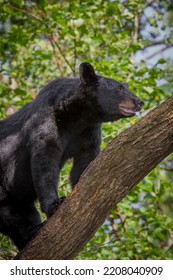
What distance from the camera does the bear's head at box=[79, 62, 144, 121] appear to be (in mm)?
5164

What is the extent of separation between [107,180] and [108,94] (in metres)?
1.27

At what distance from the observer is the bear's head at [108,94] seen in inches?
203

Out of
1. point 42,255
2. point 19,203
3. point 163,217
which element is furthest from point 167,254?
point 42,255

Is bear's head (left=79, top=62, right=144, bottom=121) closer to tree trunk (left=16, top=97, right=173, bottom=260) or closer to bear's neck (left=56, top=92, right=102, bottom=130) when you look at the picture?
bear's neck (left=56, top=92, right=102, bottom=130)

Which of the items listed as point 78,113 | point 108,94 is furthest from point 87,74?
point 78,113

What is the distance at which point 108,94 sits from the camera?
5195mm

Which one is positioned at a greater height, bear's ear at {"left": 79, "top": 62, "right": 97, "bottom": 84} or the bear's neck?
bear's ear at {"left": 79, "top": 62, "right": 97, "bottom": 84}

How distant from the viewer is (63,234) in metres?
4.21

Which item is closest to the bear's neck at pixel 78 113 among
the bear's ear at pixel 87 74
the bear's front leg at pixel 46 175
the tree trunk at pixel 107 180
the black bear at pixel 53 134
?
the black bear at pixel 53 134

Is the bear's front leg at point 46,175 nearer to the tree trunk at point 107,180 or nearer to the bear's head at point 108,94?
the tree trunk at point 107,180

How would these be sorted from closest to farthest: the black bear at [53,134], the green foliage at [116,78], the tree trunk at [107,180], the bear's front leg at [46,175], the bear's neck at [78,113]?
the tree trunk at [107,180] < the bear's front leg at [46,175] < the black bear at [53,134] < the bear's neck at [78,113] < the green foliage at [116,78]

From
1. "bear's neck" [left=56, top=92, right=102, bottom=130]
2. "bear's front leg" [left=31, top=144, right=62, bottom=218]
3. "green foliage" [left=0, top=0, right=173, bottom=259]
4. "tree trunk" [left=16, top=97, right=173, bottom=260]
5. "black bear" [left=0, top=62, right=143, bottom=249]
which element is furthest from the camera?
"green foliage" [left=0, top=0, right=173, bottom=259]

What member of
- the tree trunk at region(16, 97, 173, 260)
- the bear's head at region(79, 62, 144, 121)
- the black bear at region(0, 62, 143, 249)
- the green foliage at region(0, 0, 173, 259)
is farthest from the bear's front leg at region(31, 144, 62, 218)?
the green foliage at region(0, 0, 173, 259)
